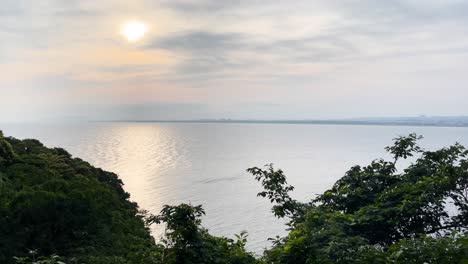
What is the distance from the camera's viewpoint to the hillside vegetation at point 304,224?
830cm

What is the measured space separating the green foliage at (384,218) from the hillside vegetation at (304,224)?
0.03m

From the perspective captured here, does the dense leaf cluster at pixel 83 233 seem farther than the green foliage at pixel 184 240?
Yes

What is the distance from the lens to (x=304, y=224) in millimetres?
10219

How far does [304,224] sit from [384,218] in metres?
2.83

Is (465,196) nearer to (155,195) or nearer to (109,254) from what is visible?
(109,254)

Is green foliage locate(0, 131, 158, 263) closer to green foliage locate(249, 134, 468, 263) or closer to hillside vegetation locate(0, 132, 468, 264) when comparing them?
hillside vegetation locate(0, 132, 468, 264)

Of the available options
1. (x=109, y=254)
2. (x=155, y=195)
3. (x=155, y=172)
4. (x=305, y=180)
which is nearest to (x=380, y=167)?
(x=109, y=254)

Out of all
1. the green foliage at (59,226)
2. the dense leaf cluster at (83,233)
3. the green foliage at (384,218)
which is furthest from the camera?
the green foliage at (59,226)

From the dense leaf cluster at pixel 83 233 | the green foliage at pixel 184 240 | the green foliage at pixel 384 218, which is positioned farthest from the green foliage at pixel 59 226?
the green foliage at pixel 384 218

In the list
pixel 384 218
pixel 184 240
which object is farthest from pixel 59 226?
pixel 384 218

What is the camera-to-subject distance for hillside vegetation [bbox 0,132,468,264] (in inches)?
327

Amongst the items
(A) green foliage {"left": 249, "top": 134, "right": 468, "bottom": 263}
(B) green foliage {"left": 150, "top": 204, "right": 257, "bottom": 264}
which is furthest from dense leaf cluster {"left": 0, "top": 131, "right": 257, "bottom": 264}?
(A) green foliage {"left": 249, "top": 134, "right": 468, "bottom": 263}

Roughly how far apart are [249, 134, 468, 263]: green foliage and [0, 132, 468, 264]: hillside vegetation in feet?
0.10

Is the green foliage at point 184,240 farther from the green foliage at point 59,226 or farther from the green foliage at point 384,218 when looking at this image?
the green foliage at point 59,226
